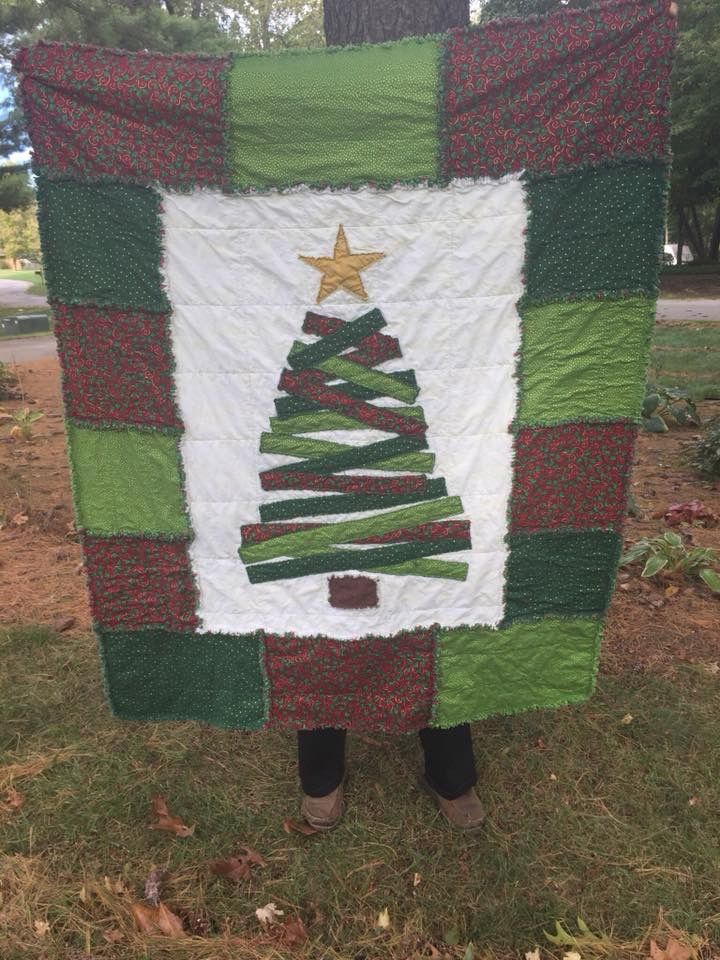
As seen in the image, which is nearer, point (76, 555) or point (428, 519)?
point (428, 519)

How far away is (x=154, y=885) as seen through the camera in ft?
6.48

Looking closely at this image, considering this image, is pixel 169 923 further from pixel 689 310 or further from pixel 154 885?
pixel 689 310

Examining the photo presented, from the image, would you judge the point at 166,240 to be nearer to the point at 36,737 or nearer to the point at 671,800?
the point at 36,737

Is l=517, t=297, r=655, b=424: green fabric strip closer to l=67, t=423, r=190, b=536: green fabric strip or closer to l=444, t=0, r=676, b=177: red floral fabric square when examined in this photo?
l=444, t=0, r=676, b=177: red floral fabric square

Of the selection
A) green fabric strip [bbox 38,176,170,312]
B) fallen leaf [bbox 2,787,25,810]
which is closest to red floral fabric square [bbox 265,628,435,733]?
fallen leaf [bbox 2,787,25,810]

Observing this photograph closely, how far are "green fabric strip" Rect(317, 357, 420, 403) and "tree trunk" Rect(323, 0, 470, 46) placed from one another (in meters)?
1.14

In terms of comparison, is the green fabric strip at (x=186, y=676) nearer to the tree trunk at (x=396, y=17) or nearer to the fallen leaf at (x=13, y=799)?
the fallen leaf at (x=13, y=799)

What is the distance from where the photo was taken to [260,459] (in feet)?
6.30

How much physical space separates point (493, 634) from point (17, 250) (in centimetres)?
6373

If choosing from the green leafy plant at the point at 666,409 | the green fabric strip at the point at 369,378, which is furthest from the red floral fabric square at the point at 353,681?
the green leafy plant at the point at 666,409

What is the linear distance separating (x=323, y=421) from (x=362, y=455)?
0.13 meters

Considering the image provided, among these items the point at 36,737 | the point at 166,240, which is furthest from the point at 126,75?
the point at 36,737

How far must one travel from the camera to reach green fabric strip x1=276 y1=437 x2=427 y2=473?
6.21ft

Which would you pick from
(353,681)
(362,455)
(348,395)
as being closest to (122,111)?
(348,395)
